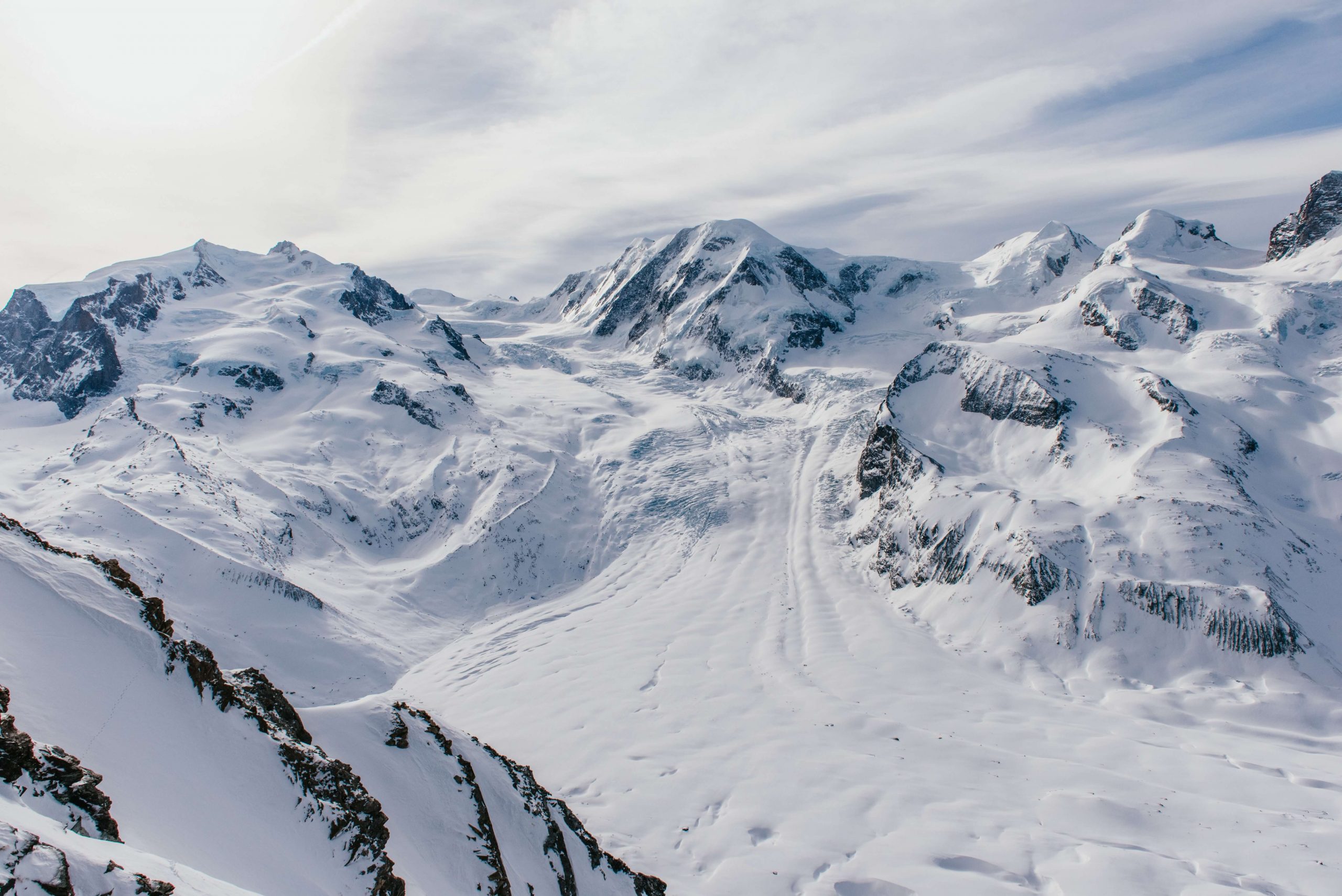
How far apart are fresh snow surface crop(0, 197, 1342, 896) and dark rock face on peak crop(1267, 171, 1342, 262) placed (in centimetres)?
356

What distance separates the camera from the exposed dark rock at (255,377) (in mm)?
76938

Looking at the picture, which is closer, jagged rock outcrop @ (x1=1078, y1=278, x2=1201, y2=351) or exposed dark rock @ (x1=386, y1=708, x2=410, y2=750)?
exposed dark rock @ (x1=386, y1=708, x2=410, y2=750)

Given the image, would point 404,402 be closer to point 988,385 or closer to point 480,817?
point 988,385

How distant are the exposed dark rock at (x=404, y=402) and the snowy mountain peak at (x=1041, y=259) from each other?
11005cm

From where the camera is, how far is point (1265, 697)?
106 feet

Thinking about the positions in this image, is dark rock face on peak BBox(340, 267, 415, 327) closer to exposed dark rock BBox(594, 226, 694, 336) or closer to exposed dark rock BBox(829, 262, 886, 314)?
exposed dark rock BBox(594, 226, 694, 336)

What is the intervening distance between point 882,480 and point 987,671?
22.5 m

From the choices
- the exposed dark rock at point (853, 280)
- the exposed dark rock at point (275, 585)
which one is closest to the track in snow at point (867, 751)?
the exposed dark rock at point (275, 585)

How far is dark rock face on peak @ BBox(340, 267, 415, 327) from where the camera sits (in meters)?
112

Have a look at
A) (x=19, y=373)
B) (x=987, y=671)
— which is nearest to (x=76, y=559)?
(x=987, y=671)

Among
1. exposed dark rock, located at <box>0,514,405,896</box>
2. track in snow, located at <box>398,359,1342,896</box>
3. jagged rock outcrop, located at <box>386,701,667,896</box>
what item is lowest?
track in snow, located at <box>398,359,1342,896</box>

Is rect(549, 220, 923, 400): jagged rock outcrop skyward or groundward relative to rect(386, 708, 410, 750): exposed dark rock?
skyward

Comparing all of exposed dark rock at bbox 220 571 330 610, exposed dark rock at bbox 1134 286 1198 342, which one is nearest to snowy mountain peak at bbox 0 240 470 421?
exposed dark rock at bbox 220 571 330 610

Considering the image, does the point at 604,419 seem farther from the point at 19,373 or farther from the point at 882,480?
the point at 19,373
